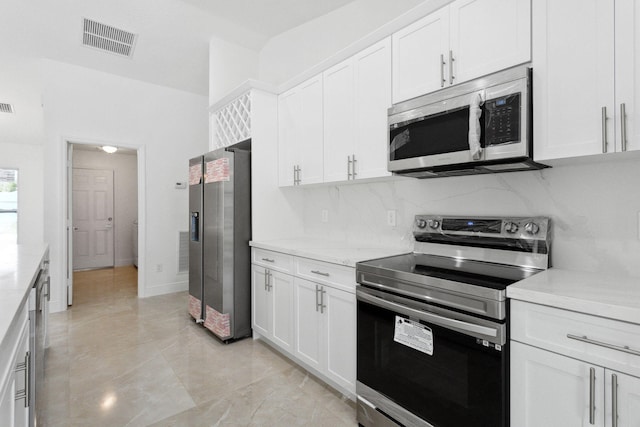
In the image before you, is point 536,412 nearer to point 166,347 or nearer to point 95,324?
point 166,347

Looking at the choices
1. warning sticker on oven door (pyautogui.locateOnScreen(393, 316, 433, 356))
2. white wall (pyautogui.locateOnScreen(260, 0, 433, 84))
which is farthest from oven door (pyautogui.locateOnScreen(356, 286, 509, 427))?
white wall (pyautogui.locateOnScreen(260, 0, 433, 84))

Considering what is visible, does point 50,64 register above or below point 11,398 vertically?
above

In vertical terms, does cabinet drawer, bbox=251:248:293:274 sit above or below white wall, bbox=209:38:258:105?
below

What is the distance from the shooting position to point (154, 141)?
4363 mm

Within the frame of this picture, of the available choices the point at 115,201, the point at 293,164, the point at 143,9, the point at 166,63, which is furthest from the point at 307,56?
the point at 115,201

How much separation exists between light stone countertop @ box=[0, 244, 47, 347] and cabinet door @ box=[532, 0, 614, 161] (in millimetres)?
1975

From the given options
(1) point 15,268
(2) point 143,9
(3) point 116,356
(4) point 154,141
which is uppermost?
(2) point 143,9

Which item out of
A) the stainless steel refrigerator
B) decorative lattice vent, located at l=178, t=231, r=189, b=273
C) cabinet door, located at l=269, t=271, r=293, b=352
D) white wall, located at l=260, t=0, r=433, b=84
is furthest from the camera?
decorative lattice vent, located at l=178, t=231, r=189, b=273

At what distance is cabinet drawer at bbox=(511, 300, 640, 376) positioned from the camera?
99 cm

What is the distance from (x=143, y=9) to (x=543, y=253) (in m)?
3.66

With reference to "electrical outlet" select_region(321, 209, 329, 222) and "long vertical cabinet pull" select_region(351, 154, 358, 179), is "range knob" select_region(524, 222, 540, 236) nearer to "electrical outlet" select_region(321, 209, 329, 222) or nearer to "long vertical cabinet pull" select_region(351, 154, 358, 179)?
"long vertical cabinet pull" select_region(351, 154, 358, 179)

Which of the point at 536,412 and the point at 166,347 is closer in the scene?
the point at 536,412

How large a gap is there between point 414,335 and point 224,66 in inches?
133

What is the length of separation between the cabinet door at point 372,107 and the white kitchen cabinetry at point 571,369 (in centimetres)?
117
